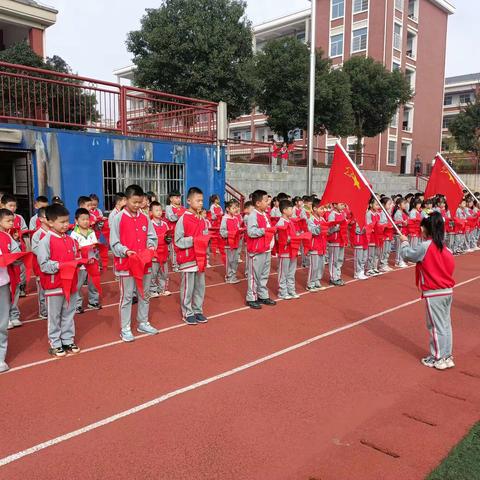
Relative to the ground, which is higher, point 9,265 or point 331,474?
point 9,265

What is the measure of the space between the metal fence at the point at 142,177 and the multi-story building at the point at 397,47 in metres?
22.7

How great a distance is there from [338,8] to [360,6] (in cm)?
215

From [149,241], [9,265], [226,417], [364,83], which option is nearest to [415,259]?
[226,417]

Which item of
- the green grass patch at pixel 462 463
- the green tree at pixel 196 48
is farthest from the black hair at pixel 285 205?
the green tree at pixel 196 48

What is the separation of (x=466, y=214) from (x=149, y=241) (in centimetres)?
1177

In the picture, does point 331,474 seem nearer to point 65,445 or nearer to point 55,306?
point 65,445

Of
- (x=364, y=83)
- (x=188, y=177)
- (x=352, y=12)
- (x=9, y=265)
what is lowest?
(x=9, y=265)

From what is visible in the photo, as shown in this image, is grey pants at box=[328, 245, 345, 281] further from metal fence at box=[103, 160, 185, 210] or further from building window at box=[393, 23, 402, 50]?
building window at box=[393, 23, 402, 50]

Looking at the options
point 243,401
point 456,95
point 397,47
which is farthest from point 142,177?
point 456,95

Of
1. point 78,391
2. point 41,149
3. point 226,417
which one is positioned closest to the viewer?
point 226,417

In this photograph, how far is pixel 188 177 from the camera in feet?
46.4

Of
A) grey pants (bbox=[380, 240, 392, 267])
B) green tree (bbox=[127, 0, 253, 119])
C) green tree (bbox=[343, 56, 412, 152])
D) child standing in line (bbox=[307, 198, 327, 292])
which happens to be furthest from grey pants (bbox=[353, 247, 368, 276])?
green tree (bbox=[343, 56, 412, 152])

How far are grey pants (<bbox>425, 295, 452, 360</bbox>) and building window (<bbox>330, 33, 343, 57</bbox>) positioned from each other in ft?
119

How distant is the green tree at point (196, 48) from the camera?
16.5 metres
